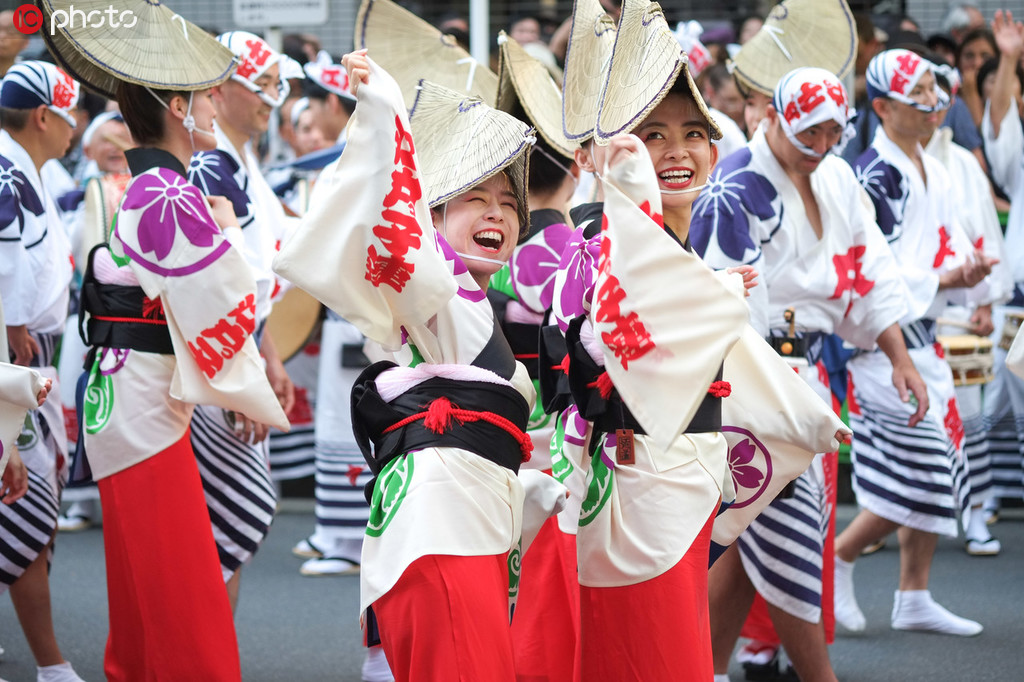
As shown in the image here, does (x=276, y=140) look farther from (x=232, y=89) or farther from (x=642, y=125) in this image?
(x=642, y=125)

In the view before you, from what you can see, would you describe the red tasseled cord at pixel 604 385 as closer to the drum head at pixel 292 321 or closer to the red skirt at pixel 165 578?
A: the red skirt at pixel 165 578

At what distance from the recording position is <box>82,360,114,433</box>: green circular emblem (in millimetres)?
3188

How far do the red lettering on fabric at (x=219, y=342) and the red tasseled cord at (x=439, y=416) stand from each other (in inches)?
42.2

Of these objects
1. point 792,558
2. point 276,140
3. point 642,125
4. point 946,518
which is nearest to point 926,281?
point 946,518

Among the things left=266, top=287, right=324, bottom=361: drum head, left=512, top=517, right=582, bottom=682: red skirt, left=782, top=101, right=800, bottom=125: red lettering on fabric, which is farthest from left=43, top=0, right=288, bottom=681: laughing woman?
left=266, top=287, right=324, bottom=361: drum head

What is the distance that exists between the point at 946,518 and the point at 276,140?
4.35 metres

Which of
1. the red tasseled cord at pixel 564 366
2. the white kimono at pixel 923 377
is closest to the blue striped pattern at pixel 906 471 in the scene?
the white kimono at pixel 923 377

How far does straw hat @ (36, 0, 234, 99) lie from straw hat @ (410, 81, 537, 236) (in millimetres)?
1033

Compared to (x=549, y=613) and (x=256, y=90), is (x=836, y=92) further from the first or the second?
(x=256, y=90)

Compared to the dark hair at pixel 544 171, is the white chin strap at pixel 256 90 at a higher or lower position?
lower

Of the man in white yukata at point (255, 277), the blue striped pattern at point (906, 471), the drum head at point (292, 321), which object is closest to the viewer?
the man in white yukata at point (255, 277)

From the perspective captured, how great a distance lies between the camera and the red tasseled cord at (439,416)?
7.24 feet

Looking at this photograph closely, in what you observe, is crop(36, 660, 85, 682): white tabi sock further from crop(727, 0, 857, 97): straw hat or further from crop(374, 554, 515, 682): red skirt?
crop(727, 0, 857, 97): straw hat

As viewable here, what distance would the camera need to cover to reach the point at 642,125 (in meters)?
2.45
